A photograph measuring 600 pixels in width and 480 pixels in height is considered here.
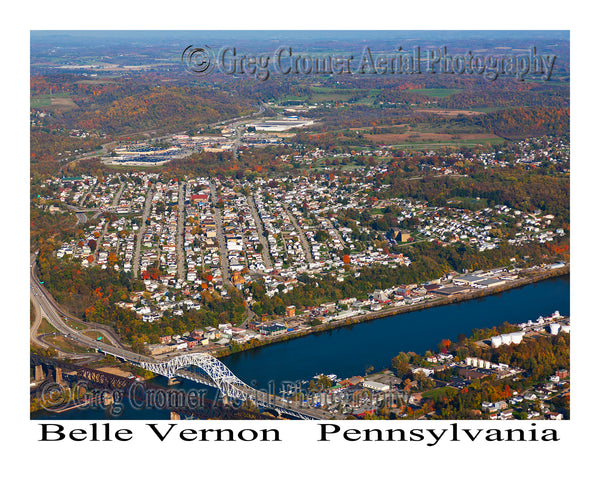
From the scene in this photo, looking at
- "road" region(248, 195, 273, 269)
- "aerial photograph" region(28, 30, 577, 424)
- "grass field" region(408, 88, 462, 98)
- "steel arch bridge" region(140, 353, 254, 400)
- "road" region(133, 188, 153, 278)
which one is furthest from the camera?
"grass field" region(408, 88, 462, 98)

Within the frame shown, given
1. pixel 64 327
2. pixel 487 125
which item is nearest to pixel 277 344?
pixel 64 327

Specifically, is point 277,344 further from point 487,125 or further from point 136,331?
point 487,125

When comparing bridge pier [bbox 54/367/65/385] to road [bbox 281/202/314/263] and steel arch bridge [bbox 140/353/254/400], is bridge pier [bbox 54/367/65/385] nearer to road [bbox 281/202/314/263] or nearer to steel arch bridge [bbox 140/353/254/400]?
steel arch bridge [bbox 140/353/254/400]

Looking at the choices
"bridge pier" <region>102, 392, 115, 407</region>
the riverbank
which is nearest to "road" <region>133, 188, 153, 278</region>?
the riverbank

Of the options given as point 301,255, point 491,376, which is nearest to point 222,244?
point 301,255

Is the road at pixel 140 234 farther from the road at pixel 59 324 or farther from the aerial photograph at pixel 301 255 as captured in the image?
the road at pixel 59 324

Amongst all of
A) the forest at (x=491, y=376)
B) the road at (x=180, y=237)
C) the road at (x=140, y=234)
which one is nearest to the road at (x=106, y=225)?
the road at (x=140, y=234)
